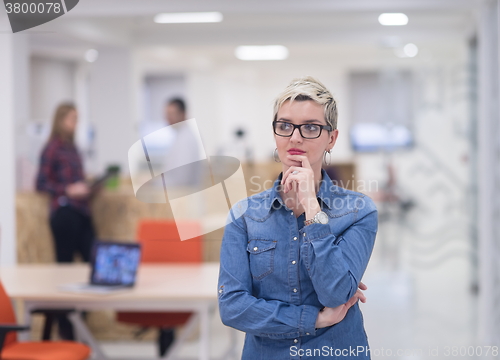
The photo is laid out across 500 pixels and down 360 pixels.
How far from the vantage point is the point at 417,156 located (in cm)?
598

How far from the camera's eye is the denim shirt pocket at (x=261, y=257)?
146 cm

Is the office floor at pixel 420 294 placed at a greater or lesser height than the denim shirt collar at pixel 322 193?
lesser

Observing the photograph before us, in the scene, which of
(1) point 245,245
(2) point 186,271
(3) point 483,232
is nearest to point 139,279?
(2) point 186,271

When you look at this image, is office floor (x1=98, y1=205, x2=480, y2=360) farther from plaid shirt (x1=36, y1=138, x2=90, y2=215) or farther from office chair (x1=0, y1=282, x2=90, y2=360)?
office chair (x1=0, y1=282, x2=90, y2=360)

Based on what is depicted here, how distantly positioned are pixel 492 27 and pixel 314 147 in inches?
127

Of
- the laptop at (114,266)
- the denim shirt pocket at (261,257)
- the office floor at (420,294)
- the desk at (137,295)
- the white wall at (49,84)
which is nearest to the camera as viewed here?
the denim shirt pocket at (261,257)

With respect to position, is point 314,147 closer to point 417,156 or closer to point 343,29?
point 417,156

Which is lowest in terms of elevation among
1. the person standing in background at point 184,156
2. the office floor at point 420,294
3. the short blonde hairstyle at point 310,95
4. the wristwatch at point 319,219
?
the office floor at point 420,294

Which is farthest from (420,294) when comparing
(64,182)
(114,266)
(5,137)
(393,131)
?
(5,137)

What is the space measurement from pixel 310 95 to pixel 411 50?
4.92 metres

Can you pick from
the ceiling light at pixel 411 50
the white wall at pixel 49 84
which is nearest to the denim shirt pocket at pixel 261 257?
the ceiling light at pixel 411 50

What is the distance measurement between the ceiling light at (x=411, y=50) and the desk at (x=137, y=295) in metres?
3.71

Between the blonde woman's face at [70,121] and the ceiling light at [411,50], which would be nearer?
the blonde woman's face at [70,121]

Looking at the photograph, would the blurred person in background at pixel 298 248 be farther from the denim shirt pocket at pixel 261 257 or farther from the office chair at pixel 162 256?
→ the office chair at pixel 162 256
